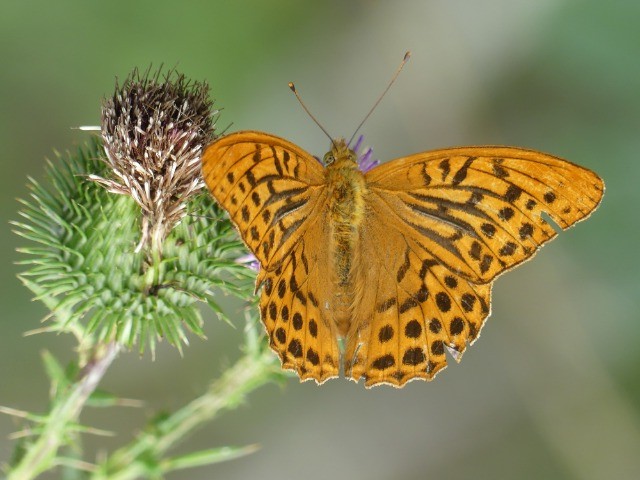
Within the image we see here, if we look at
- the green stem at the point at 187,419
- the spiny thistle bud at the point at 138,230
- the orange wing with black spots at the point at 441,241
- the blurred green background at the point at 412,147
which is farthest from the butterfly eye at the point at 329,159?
the blurred green background at the point at 412,147

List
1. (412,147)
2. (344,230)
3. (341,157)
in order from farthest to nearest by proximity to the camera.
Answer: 1. (412,147)
2. (341,157)
3. (344,230)

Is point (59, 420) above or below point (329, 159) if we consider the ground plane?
below

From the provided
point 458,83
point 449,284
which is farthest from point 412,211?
point 458,83

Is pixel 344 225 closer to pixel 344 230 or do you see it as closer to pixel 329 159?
pixel 344 230

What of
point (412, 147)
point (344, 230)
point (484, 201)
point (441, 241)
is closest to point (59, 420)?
point (344, 230)

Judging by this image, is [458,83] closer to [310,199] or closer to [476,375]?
[476,375]

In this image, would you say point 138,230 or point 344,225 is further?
point 138,230
